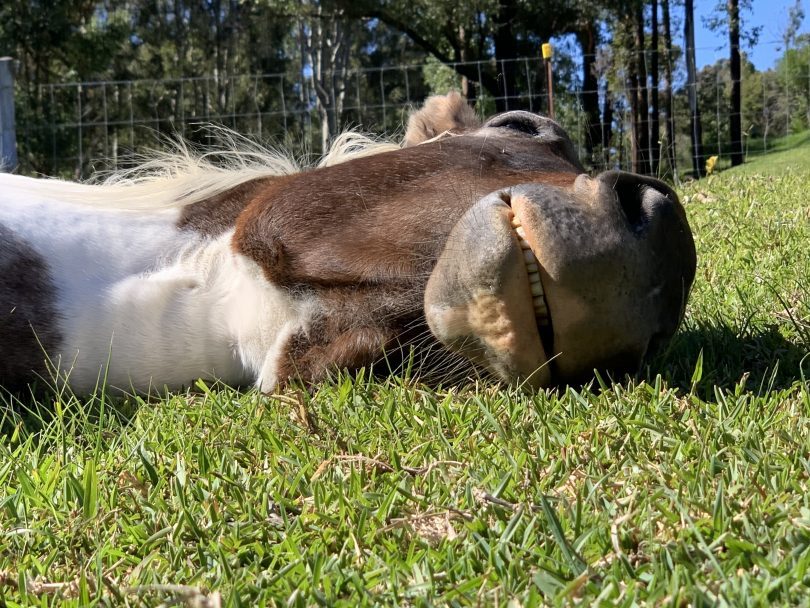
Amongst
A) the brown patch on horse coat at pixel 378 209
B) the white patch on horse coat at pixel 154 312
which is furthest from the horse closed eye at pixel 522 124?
the white patch on horse coat at pixel 154 312

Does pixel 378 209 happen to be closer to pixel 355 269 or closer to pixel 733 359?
pixel 355 269

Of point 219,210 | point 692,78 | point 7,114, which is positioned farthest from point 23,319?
point 692,78

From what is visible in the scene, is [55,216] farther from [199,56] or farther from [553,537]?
[199,56]

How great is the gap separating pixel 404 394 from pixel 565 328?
0.46 metres

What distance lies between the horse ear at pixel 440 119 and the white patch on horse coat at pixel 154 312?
2.80 feet

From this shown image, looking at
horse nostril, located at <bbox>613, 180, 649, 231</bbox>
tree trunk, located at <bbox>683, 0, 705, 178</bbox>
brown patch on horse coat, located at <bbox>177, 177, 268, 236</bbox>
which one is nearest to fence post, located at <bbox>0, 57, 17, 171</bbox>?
brown patch on horse coat, located at <bbox>177, 177, 268, 236</bbox>

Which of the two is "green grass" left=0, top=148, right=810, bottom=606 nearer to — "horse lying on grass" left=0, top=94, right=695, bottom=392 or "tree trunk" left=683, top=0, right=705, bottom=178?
"horse lying on grass" left=0, top=94, right=695, bottom=392

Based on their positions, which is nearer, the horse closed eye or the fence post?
the horse closed eye

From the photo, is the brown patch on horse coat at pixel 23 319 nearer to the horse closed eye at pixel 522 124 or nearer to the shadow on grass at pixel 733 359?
the horse closed eye at pixel 522 124

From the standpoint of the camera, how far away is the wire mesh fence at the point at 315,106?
1173 cm

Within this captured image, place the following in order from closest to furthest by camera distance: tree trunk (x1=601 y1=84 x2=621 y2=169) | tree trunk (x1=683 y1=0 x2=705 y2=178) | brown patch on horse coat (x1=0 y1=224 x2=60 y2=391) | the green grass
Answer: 1. the green grass
2. brown patch on horse coat (x1=0 y1=224 x2=60 y2=391)
3. tree trunk (x1=601 y1=84 x2=621 y2=169)
4. tree trunk (x1=683 y1=0 x2=705 y2=178)

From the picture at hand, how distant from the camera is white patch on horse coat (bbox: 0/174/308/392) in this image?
2357mm

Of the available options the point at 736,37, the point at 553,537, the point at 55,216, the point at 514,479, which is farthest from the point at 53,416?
the point at 736,37

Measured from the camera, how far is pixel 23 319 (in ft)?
7.66
